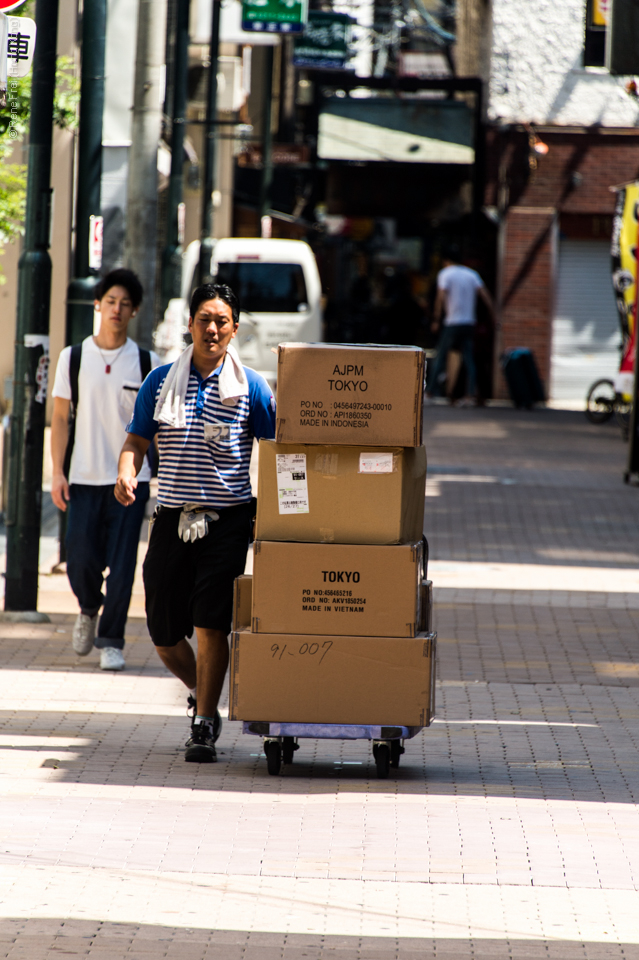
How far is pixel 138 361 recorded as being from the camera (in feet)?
26.1

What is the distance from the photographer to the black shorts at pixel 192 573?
630 cm

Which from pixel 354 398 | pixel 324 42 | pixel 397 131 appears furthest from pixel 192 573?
pixel 324 42

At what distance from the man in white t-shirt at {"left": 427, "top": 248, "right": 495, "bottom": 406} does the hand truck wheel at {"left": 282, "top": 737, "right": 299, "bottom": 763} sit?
18192mm

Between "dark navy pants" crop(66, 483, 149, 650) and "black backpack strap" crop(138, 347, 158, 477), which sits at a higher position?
"black backpack strap" crop(138, 347, 158, 477)

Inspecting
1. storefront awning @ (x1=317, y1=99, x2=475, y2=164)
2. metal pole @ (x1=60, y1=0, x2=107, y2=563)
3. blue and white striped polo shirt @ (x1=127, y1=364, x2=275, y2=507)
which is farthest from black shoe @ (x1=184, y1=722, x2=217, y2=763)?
storefront awning @ (x1=317, y1=99, x2=475, y2=164)

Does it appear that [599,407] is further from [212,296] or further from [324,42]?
[212,296]

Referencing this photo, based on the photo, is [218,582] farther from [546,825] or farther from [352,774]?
[546,825]

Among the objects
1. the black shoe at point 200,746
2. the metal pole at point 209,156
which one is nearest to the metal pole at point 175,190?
the metal pole at point 209,156

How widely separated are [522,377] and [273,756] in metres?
19.8

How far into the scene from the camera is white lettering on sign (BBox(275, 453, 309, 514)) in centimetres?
607

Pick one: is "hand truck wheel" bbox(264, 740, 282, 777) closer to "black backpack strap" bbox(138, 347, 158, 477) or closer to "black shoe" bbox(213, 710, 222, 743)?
"black shoe" bbox(213, 710, 222, 743)

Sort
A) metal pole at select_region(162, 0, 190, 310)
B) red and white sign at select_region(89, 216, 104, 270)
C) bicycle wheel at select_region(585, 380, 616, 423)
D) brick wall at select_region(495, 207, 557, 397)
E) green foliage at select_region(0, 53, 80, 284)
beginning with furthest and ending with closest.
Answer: brick wall at select_region(495, 207, 557, 397)
bicycle wheel at select_region(585, 380, 616, 423)
metal pole at select_region(162, 0, 190, 310)
green foliage at select_region(0, 53, 80, 284)
red and white sign at select_region(89, 216, 104, 270)

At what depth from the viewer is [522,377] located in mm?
25547

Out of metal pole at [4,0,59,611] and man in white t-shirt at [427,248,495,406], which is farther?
man in white t-shirt at [427,248,495,406]
